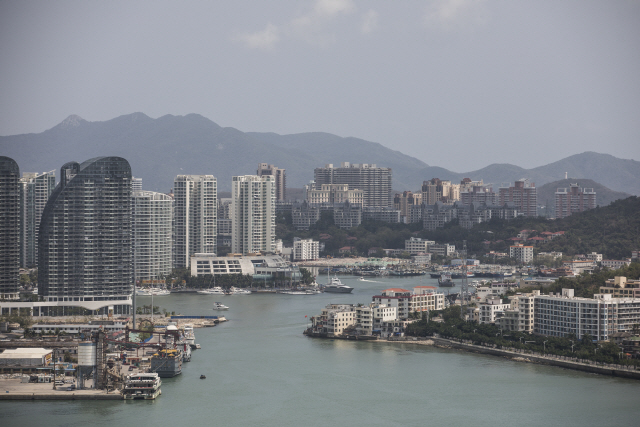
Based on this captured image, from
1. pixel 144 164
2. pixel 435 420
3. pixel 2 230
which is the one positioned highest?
pixel 144 164

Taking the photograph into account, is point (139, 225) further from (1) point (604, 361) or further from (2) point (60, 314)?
(1) point (604, 361)

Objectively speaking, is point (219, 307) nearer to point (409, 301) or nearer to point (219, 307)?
point (219, 307)

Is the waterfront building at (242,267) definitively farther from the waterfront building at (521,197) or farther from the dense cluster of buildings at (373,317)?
the waterfront building at (521,197)

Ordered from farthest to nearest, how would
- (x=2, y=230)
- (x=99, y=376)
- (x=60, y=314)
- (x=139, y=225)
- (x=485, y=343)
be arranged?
(x=139, y=225) < (x=2, y=230) < (x=60, y=314) < (x=485, y=343) < (x=99, y=376)

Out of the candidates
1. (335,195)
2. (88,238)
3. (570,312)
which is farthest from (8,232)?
(335,195)

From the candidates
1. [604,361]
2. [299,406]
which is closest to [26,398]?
[299,406]

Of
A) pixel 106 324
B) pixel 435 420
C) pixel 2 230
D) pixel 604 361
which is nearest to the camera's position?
pixel 435 420

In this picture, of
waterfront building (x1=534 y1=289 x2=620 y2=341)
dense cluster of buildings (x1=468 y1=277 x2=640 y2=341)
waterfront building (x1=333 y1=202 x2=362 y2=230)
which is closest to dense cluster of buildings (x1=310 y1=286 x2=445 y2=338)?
dense cluster of buildings (x1=468 y1=277 x2=640 y2=341)

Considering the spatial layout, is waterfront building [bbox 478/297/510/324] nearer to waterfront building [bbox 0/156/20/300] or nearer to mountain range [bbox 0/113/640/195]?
waterfront building [bbox 0/156/20/300]

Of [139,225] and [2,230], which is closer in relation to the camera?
[2,230]
